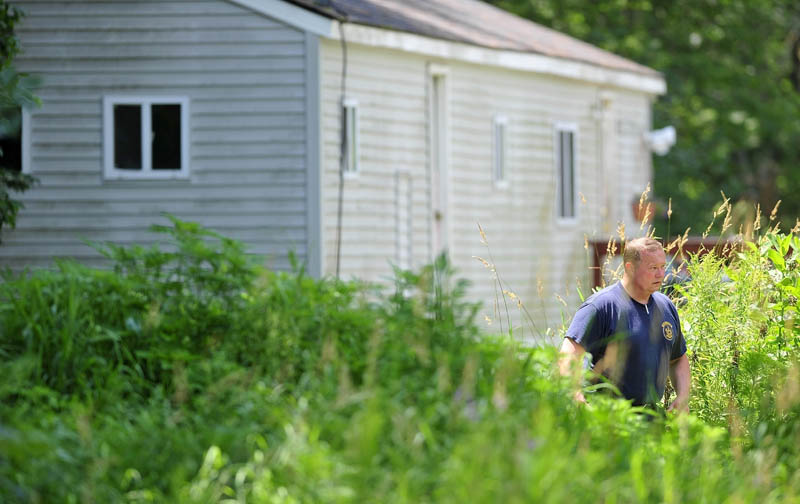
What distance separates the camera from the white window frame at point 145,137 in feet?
48.7

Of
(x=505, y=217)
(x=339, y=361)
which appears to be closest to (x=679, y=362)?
(x=339, y=361)

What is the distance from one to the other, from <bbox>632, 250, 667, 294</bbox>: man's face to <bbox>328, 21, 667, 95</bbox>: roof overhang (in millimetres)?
8617

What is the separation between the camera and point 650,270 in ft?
21.2

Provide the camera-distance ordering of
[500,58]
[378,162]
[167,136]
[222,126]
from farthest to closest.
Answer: [500,58] < [378,162] < [167,136] < [222,126]

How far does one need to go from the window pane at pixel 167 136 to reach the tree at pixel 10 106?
1.42 meters

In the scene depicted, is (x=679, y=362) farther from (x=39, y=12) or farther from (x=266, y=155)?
(x=39, y=12)

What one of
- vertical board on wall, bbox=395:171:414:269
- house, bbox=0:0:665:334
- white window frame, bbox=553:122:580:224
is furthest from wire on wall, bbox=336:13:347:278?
white window frame, bbox=553:122:580:224

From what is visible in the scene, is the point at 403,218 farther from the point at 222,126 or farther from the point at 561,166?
the point at 561,166

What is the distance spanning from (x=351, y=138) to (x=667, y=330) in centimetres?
956

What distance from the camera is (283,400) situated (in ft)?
15.0

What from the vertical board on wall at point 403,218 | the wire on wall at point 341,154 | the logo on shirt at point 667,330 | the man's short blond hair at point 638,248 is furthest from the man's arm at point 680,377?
the vertical board on wall at point 403,218

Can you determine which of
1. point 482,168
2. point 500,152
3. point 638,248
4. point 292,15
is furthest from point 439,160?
point 638,248

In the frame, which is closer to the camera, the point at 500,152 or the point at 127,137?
the point at 127,137

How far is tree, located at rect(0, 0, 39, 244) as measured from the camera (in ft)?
20.8
